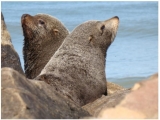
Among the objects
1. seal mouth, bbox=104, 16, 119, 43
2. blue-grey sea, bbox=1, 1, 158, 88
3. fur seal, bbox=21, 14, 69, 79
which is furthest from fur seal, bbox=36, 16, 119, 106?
blue-grey sea, bbox=1, 1, 158, 88

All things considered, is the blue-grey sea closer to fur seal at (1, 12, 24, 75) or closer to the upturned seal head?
the upturned seal head

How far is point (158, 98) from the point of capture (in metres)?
3.54

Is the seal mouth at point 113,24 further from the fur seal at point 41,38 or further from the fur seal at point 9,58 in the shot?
the fur seal at point 9,58

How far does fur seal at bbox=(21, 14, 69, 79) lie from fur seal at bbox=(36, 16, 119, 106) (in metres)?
0.83

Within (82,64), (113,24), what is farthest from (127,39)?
(82,64)

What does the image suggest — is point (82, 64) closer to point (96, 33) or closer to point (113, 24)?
point (96, 33)

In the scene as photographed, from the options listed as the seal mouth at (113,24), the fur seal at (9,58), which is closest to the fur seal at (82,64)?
the seal mouth at (113,24)

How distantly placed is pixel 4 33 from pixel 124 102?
7.68ft

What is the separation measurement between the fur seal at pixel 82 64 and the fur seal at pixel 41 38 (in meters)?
0.83

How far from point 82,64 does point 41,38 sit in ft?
4.90

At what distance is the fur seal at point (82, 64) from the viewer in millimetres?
6699

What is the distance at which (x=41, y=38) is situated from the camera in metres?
8.40

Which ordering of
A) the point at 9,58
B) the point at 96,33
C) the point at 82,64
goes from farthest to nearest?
the point at 96,33, the point at 82,64, the point at 9,58

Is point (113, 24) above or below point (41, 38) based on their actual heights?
above
